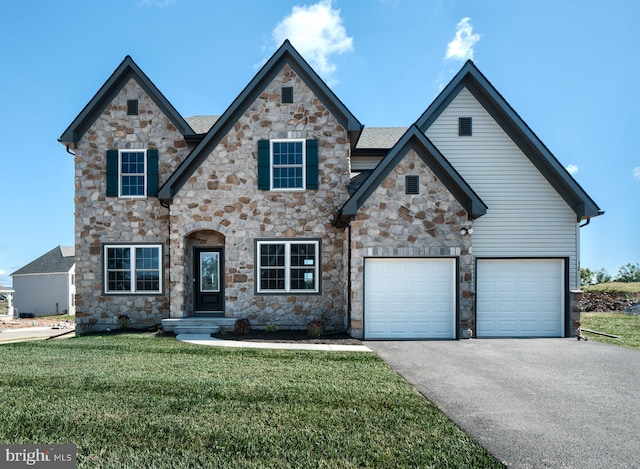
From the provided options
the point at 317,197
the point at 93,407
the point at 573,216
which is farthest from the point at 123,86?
the point at 573,216

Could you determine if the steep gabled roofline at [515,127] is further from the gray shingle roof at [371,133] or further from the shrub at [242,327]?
the shrub at [242,327]

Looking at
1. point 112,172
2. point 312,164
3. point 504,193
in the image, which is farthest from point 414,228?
point 112,172

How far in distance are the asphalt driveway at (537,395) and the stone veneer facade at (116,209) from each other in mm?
8082

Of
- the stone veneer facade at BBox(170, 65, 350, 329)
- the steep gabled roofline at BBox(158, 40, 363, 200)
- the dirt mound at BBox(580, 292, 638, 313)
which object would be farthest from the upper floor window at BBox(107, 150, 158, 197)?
the dirt mound at BBox(580, 292, 638, 313)

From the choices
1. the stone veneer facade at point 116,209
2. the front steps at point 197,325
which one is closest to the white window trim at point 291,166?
the stone veneer facade at point 116,209

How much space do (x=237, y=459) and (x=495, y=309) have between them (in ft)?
32.3

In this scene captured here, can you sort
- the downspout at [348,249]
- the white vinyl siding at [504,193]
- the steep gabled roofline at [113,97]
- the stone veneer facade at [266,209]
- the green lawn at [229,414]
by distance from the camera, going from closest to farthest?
the green lawn at [229,414]
the downspout at [348,249]
the white vinyl siding at [504,193]
the stone veneer facade at [266,209]
the steep gabled roofline at [113,97]

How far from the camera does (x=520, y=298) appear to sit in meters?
11.8

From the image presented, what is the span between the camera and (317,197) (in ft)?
41.3

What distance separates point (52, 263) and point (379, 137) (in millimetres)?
32351

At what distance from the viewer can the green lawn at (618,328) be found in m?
11.1

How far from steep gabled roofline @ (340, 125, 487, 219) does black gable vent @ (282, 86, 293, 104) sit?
13.0ft

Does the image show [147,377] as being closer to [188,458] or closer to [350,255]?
[188,458]

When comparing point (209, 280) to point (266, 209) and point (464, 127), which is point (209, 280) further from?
point (464, 127)
